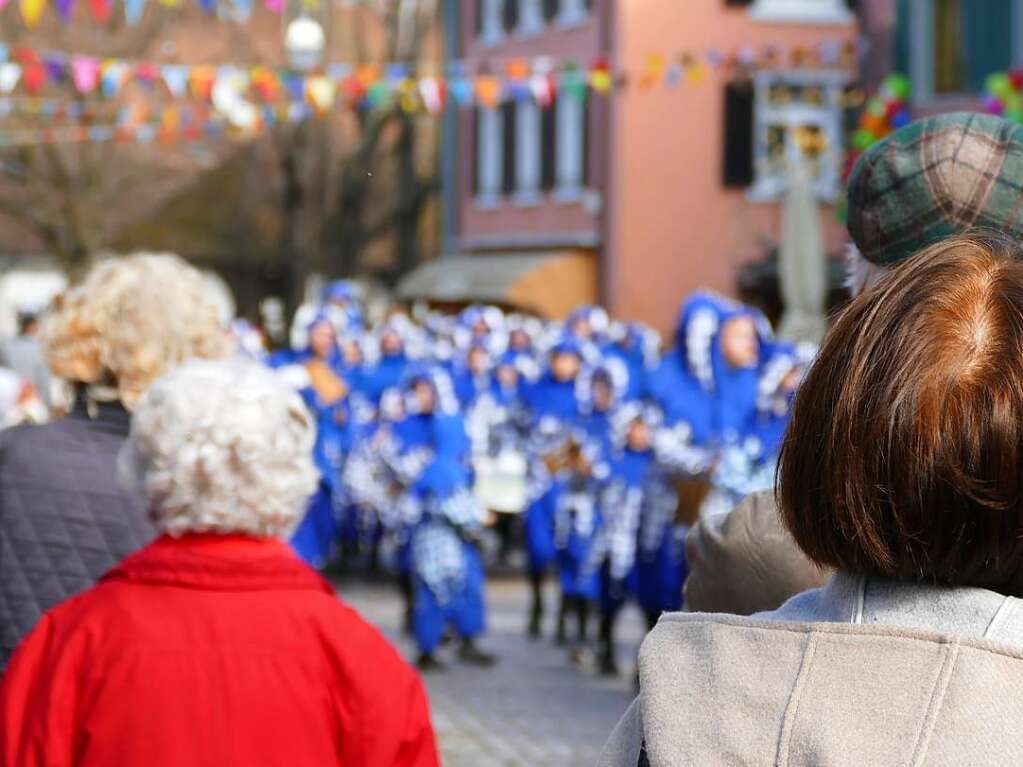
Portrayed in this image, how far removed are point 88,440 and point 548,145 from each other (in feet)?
94.6

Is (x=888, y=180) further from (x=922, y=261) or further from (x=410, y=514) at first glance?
(x=410, y=514)

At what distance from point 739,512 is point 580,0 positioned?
96.1 ft

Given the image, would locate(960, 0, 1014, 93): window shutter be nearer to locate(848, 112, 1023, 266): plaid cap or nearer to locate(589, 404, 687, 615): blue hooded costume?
locate(589, 404, 687, 615): blue hooded costume

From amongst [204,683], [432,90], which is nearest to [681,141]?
[432,90]

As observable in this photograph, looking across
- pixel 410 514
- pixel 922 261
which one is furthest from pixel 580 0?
pixel 922 261

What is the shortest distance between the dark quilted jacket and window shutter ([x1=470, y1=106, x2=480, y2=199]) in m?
31.1

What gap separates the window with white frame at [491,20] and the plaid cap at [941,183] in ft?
103

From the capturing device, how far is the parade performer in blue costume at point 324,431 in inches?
508

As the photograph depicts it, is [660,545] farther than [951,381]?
Yes

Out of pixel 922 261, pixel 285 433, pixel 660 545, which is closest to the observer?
pixel 922 261

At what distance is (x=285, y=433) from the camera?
344cm

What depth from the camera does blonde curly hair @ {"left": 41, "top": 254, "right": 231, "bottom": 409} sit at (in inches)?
168

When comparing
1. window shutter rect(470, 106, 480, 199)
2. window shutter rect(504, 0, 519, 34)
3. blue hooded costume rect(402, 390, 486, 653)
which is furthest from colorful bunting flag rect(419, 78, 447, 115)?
window shutter rect(470, 106, 480, 199)

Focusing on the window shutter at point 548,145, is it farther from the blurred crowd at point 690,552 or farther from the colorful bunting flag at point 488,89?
the blurred crowd at point 690,552
